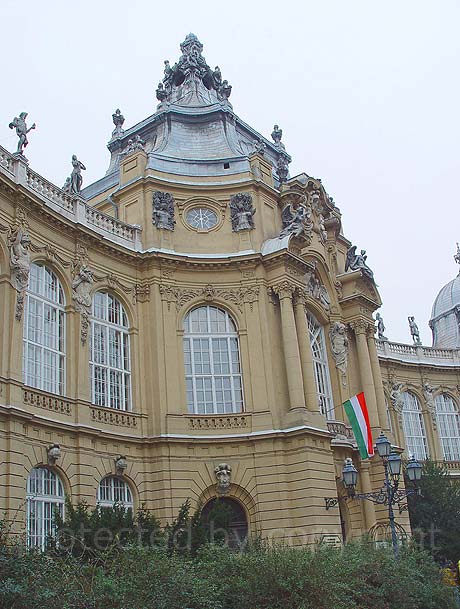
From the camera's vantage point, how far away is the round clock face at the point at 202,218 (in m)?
30.6

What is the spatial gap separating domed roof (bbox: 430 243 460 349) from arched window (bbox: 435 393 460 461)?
9640mm

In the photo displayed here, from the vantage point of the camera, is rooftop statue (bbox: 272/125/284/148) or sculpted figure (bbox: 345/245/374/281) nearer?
sculpted figure (bbox: 345/245/374/281)

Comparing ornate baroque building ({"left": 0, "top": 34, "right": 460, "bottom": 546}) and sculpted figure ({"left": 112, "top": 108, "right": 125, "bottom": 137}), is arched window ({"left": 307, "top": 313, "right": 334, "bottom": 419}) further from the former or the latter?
sculpted figure ({"left": 112, "top": 108, "right": 125, "bottom": 137})

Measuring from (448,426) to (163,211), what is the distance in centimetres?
2610

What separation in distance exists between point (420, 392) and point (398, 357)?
2.59 m

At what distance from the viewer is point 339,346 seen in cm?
3316

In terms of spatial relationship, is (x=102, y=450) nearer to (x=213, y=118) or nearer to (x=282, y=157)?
(x=213, y=118)

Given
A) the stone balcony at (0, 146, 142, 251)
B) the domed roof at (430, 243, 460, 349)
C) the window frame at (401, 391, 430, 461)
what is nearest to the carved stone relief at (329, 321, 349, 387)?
the stone balcony at (0, 146, 142, 251)

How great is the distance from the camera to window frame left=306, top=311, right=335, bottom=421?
103 feet

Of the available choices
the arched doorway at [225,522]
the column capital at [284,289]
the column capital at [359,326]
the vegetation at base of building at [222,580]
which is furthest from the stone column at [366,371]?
the vegetation at base of building at [222,580]

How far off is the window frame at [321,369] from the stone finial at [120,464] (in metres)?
9.37

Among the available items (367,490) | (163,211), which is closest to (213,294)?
(163,211)

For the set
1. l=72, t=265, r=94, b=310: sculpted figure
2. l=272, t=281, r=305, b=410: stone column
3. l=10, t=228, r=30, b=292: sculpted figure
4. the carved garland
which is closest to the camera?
l=10, t=228, r=30, b=292: sculpted figure

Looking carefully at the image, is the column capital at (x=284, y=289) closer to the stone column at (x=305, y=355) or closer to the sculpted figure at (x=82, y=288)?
the stone column at (x=305, y=355)
